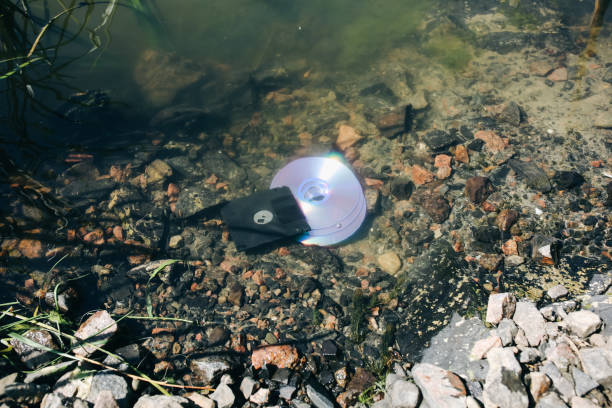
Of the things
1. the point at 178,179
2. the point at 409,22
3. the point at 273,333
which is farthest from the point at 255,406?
the point at 409,22

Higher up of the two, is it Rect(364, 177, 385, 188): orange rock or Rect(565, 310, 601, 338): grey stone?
Rect(565, 310, 601, 338): grey stone

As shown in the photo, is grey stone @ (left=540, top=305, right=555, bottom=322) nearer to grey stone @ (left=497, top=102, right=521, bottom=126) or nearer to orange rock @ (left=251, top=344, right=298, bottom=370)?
orange rock @ (left=251, top=344, right=298, bottom=370)

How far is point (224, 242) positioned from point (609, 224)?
3.05 m

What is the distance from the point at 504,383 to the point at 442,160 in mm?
2033

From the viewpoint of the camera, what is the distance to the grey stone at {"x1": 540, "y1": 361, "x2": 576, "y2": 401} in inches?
64.7

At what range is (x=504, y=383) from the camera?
1691mm

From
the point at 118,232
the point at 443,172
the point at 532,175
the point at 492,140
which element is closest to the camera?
the point at 532,175

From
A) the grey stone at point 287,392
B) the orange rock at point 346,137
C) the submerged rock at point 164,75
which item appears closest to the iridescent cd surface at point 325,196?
the orange rock at point 346,137

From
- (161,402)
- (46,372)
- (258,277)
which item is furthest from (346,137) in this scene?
(46,372)

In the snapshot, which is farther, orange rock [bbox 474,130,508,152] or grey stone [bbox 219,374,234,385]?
orange rock [bbox 474,130,508,152]

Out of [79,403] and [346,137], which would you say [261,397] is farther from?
[346,137]

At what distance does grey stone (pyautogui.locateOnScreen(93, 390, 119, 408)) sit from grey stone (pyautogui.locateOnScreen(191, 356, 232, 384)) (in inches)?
18.8

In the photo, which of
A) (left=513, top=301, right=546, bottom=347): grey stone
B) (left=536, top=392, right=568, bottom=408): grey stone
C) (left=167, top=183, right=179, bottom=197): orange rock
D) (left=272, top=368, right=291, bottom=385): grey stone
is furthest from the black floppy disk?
(left=536, top=392, right=568, bottom=408): grey stone

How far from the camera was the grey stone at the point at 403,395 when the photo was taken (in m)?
1.80
